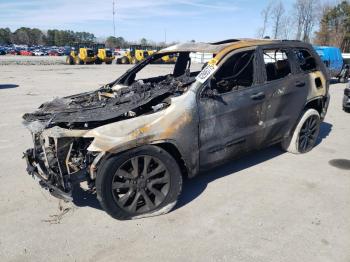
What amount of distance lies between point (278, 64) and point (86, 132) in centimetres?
336

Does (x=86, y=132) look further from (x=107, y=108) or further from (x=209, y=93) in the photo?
(x=209, y=93)

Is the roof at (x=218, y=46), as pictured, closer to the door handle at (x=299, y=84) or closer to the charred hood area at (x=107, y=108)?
the charred hood area at (x=107, y=108)

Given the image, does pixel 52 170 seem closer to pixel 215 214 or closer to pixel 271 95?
pixel 215 214

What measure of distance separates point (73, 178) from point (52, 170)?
13.2 inches

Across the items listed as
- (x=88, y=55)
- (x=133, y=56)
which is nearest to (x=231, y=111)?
(x=88, y=55)

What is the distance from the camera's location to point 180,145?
12.1 feet

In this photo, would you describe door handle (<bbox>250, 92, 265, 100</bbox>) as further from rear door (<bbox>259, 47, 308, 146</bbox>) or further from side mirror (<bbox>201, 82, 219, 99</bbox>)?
side mirror (<bbox>201, 82, 219, 99</bbox>)

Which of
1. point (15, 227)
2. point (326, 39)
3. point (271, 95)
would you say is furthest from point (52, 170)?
point (326, 39)

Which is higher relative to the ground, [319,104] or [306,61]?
[306,61]

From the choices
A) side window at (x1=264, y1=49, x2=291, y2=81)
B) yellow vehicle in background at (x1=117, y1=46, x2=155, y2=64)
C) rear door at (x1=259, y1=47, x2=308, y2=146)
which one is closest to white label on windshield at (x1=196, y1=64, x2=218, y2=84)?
rear door at (x1=259, y1=47, x2=308, y2=146)

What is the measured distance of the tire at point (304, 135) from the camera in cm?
539

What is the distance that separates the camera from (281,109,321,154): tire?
539 centimetres

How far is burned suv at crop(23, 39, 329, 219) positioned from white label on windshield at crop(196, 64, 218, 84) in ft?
0.04

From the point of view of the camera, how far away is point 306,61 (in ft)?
18.2
